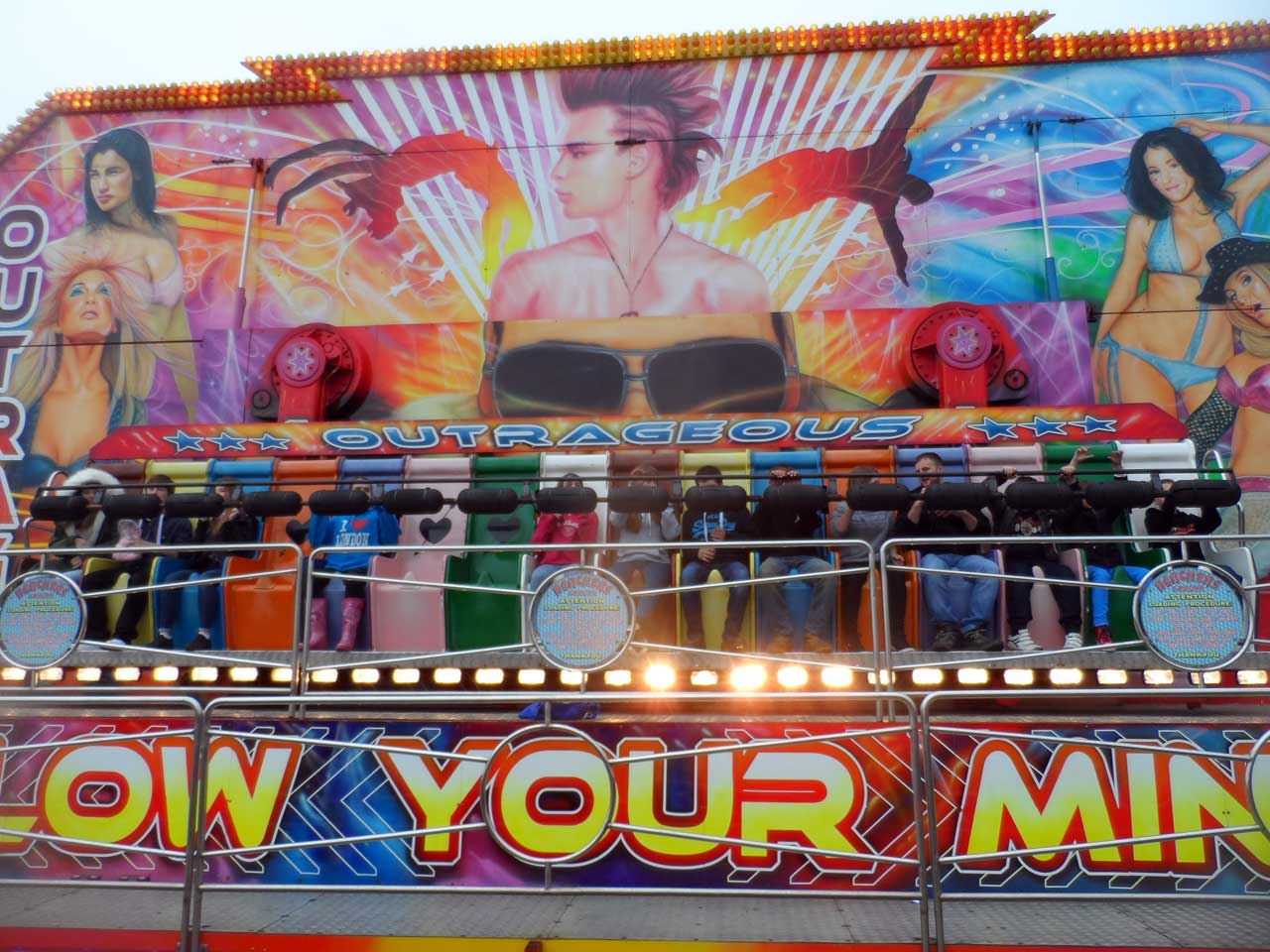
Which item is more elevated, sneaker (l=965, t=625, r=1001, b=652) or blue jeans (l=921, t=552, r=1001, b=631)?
blue jeans (l=921, t=552, r=1001, b=631)

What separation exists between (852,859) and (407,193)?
28.6ft

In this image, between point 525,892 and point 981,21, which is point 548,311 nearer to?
point 981,21

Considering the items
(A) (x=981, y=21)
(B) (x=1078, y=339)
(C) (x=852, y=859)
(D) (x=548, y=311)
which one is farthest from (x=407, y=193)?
(C) (x=852, y=859)

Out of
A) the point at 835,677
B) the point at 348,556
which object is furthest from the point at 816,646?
the point at 348,556

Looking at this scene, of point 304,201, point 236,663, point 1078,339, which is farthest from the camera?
point 304,201

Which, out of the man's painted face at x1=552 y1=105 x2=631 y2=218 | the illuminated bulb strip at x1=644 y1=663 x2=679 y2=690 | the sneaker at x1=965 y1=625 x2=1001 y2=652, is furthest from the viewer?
the man's painted face at x1=552 y1=105 x2=631 y2=218

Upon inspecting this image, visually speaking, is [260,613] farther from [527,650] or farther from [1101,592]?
[1101,592]

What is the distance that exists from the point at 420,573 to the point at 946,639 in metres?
3.23

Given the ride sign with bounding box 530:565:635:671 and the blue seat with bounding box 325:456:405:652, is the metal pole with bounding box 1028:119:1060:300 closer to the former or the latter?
the blue seat with bounding box 325:456:405:652

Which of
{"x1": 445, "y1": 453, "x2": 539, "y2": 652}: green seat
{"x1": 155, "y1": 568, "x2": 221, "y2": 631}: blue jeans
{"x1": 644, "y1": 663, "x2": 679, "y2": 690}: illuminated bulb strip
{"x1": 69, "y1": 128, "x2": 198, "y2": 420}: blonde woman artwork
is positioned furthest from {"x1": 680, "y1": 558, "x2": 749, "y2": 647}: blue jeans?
{"x1": 69, "y1": 128, "x2": 198, "y2": 420}: blonde woman artwork

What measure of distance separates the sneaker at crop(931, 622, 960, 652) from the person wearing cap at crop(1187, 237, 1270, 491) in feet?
17.5

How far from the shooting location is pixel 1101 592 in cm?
488

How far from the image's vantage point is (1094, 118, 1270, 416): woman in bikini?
8.64m

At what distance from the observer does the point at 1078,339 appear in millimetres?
7414
